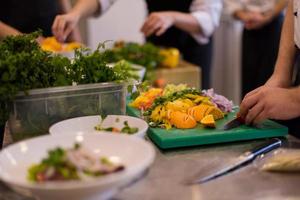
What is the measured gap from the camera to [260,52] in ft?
8.57

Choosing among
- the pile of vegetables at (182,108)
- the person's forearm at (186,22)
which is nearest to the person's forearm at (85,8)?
the person's forearm at (186,22)

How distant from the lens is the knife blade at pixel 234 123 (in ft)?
3.37

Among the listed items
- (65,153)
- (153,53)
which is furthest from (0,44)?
(153,53)

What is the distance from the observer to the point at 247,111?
3.42 feet

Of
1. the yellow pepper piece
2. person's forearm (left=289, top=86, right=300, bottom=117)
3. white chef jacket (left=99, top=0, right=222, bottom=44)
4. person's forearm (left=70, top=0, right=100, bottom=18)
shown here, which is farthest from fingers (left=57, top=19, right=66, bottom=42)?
person's forearm (left=289, top=86, right=300, bottom=117)

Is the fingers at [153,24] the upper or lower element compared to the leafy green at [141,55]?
upper

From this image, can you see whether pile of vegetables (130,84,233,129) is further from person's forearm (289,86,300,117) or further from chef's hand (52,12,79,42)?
chef's hand (52,12,79,42)

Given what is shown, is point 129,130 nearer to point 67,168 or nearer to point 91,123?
point 91,123

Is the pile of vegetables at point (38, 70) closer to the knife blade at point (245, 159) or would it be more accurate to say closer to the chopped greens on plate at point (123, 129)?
the chopped greens on plate at point (123, 129)

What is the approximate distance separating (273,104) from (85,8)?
1.08 m

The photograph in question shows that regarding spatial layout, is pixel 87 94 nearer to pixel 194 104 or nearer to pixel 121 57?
pixel 194 104

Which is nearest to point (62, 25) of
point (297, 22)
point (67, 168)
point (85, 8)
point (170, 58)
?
point (85, 8)

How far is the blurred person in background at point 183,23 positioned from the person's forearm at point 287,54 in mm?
753

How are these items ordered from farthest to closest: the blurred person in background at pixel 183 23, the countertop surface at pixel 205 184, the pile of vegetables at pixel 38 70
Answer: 1. the blurred person in background at pixel 183 23
2. the pile of vegetables at pixel 38 70
3. the countertop surface at pixel 205 184
